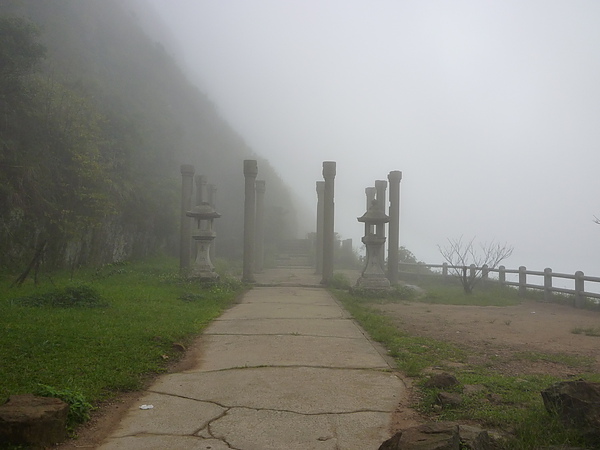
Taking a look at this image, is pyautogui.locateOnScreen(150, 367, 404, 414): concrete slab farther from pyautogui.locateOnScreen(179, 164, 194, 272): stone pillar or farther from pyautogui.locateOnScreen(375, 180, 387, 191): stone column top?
pyautogui.locateOnScreen(375, 180, 387, 191): stone column top

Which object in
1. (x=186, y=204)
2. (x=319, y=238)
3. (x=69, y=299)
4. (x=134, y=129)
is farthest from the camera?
(x=319, y=238)

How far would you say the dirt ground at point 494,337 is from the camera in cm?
477

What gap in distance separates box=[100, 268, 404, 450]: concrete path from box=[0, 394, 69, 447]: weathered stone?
375mm

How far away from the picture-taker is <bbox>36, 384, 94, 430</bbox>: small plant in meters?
4.41

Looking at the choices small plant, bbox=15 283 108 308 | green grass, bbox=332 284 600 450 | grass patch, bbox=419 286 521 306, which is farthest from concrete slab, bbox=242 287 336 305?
small plant, bbox=15 283 108 308

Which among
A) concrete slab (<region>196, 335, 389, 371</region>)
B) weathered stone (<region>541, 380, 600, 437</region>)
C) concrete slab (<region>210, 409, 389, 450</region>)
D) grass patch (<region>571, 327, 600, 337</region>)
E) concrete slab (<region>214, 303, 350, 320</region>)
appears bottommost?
concrete slab (<region>210, 409, 389, 450</region>)

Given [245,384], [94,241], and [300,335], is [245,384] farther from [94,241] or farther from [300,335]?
[94,241]

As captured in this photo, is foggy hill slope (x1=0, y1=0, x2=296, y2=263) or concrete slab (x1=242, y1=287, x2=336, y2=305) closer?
concrete slab (x1=242, y1=287, x2=336, y2=305)

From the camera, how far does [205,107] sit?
48625mm

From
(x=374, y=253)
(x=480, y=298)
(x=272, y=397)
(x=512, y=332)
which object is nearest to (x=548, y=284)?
(x=480, y=298)

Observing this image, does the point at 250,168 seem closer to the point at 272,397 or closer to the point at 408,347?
the point at 408,347

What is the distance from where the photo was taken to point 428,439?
3.36 meters

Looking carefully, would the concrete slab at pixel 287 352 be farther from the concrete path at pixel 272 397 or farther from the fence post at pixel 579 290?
the fence post at pixel 579 290

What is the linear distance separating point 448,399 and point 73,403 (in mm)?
3349
